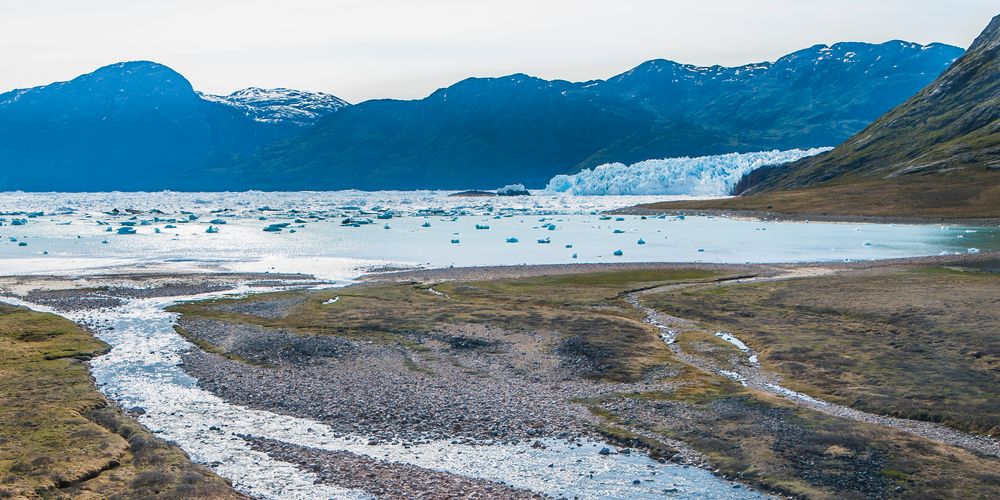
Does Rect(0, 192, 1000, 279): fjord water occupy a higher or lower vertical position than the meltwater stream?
higher

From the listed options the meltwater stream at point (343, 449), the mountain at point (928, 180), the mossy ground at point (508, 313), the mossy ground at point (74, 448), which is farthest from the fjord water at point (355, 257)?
the mountain at point (928, 180)

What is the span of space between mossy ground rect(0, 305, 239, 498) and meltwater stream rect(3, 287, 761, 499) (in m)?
1.05

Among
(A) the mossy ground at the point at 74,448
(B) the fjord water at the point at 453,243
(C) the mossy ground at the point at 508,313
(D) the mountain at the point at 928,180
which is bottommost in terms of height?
(A) the mossy ground at the point at 74,448

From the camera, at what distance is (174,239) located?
11581 centimetres

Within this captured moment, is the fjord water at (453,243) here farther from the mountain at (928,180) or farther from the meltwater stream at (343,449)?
the meltwater stream at (343,449)

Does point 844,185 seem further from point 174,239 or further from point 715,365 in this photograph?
point 715,365

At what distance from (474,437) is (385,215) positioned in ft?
496

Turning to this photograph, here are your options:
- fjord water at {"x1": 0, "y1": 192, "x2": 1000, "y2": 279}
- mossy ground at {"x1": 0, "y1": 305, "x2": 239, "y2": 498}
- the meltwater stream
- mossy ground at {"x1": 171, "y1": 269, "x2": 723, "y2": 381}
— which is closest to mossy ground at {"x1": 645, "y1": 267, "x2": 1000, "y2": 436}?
mossy ground at {"x1": 171, "y1": 269, "x2": 723, "y2": 381}

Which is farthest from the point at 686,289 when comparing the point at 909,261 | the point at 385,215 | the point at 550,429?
the point at 385,215

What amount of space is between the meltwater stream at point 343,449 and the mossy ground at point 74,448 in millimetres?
1050

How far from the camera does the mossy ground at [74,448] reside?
21.0 m

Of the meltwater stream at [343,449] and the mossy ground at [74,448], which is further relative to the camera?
the meltwater stream at [343,449]

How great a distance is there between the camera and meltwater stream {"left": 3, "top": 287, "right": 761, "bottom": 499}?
22109mm

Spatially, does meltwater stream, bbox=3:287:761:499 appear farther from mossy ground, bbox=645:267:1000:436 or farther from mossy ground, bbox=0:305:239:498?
mossy ground, bbox=645:267:1000:436
